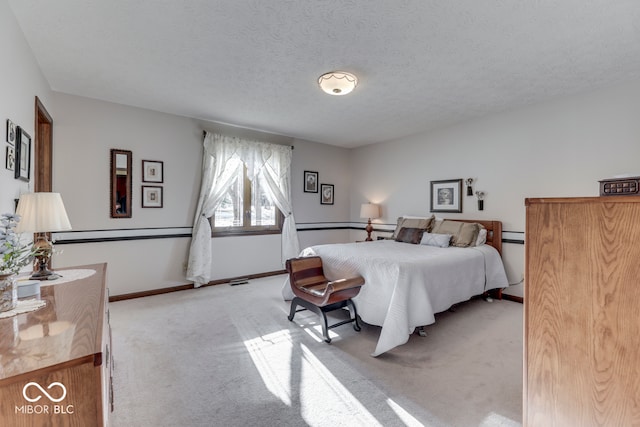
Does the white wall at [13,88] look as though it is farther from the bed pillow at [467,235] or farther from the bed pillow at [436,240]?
the bed pillow at [467,235]

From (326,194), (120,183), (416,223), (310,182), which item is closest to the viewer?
(120,183)

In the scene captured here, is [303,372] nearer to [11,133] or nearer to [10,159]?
[10,159]

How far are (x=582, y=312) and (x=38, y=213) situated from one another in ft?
8.98

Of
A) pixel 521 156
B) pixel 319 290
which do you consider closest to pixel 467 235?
pixel 521 156

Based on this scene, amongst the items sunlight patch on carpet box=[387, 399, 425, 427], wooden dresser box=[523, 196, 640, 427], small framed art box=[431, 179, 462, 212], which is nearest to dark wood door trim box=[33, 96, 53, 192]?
sunlight patch on carpet box=[387, 399, 425, 427]

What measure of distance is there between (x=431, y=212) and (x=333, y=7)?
3557mm

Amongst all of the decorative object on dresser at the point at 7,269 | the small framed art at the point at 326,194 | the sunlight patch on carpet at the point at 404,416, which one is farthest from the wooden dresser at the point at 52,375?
the small framed art at the point at 326,194

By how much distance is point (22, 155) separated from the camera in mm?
2184

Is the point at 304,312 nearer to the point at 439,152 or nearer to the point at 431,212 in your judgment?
the point at 431,212

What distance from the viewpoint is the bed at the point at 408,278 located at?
249cm

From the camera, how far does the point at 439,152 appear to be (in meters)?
4.64

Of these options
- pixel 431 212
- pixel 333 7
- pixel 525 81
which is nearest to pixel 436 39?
pixel 333 7

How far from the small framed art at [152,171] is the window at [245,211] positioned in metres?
0.91

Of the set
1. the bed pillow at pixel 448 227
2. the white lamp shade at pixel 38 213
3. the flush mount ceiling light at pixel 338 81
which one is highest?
the flush mount ceiling light at pixel 338 81
